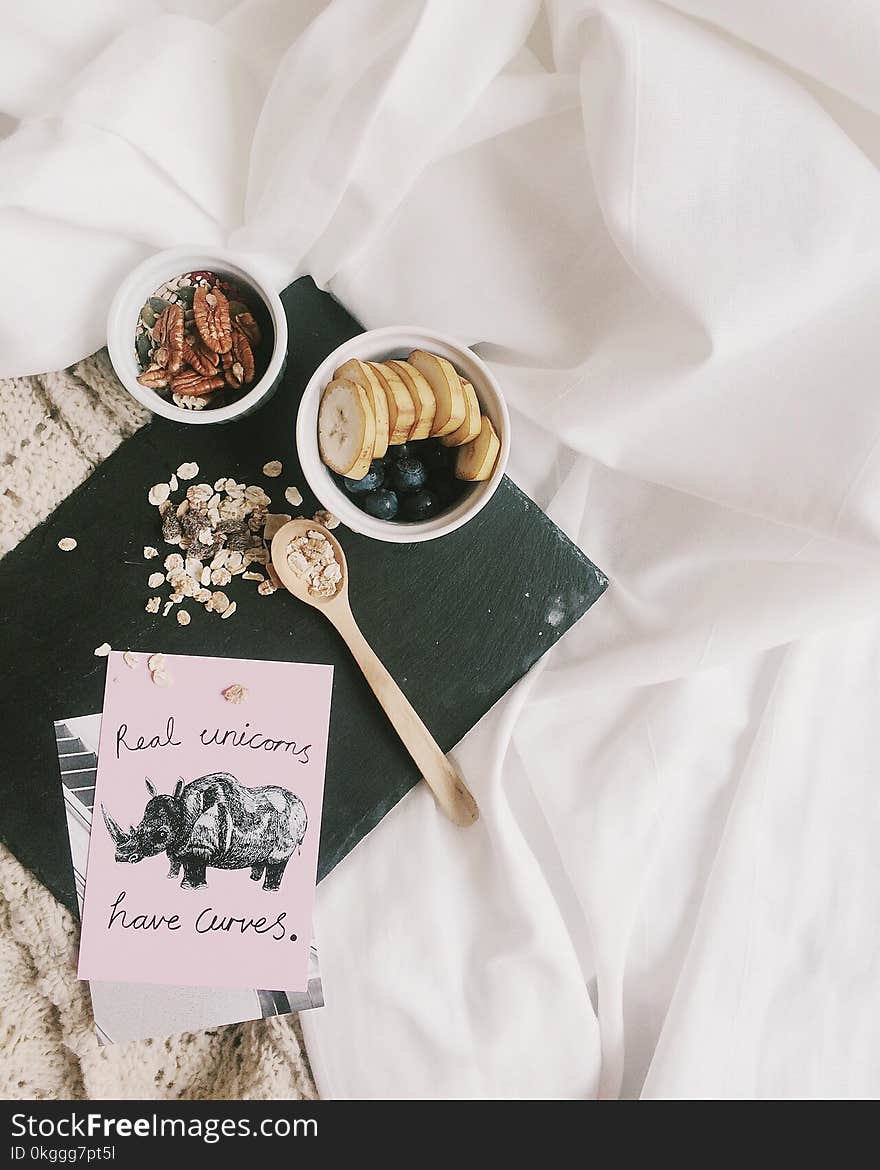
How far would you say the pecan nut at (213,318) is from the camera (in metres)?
0.67

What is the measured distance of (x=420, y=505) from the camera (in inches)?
25.8

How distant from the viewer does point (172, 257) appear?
0.66 meters

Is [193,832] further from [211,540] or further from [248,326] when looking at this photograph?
[248,326]

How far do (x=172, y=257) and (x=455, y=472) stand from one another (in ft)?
0.86

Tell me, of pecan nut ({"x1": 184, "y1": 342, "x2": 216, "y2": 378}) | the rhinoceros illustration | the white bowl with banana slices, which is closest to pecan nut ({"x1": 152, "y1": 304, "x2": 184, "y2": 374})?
pecan nut ({"x1": 184, "y1": 342, "x2": 216, "y2": 378})

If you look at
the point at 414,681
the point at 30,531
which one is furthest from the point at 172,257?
the point at 414,681

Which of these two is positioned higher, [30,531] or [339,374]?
[339,374]

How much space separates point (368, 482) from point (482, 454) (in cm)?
9

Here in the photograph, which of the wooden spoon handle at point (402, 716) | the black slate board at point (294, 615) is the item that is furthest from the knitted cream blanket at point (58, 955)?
the wooden spoon handle at point (402, 716)

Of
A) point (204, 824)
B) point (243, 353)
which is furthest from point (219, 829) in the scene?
point (243, 353)

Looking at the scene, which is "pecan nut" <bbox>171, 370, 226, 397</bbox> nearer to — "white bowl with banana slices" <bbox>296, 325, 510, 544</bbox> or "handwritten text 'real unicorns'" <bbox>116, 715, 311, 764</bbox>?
"white bowl with banana slices" <bbox>296, 325, 510, 544</bbox>

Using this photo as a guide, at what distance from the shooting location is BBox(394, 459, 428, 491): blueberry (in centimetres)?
65

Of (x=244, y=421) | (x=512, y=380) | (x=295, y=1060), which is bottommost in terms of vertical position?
(x=295, y=1060)
